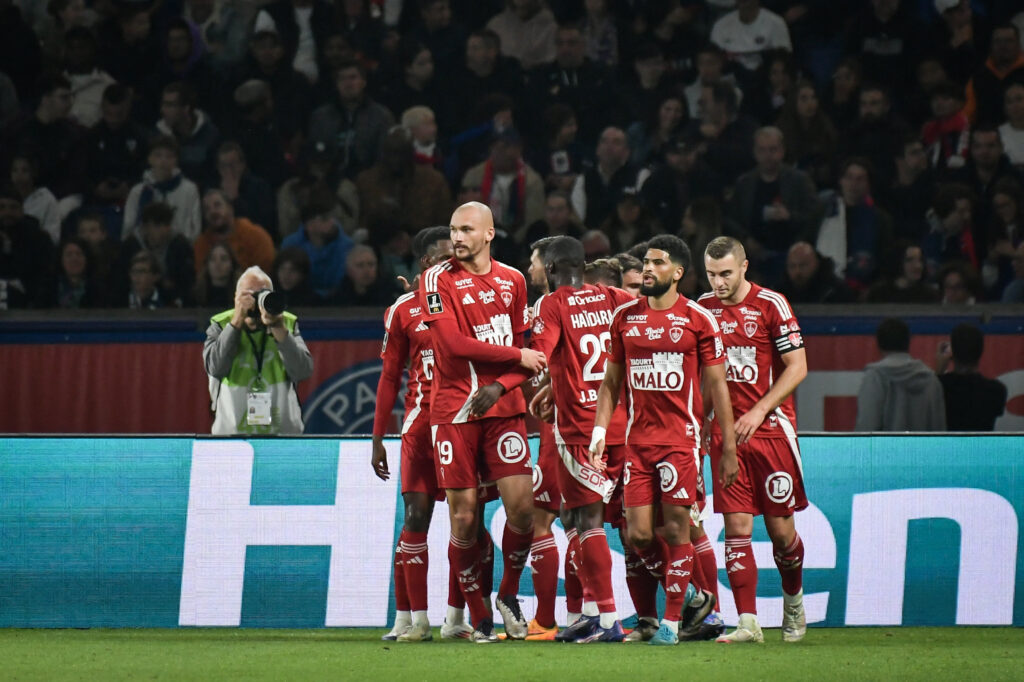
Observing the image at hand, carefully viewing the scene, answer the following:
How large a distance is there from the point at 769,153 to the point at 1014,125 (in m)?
2.67

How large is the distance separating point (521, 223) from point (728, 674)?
8199 mm

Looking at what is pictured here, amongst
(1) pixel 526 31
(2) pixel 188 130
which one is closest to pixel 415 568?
(2) pixel 188 130

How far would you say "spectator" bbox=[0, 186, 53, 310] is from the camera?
511 inches

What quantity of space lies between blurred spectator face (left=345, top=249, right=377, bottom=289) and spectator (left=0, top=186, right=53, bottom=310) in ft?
9.18

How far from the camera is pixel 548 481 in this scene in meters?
8.16

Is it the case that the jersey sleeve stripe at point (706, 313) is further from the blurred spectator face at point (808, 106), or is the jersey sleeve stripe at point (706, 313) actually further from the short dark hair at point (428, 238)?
the blurred spectator face at point (808, 106)

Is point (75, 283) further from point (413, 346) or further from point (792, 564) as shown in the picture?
point (792, 564)

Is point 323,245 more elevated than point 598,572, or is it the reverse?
point 323,245

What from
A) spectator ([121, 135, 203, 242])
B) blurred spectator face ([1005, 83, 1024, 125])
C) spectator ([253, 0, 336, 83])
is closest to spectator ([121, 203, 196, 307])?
spectator ([121, 135, 203, 242])

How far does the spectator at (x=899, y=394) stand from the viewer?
10.5 metres

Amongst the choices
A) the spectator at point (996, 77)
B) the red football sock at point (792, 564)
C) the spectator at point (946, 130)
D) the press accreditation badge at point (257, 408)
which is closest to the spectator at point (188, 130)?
the press accreditation badge at point (257, 408)

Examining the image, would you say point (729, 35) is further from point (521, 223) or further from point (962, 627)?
point (962, 627)

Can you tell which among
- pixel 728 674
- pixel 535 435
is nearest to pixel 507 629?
pixel 535 435

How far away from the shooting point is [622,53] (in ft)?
50.5
